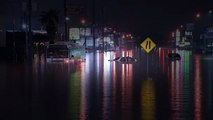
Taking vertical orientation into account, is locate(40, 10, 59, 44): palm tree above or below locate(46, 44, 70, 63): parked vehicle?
above

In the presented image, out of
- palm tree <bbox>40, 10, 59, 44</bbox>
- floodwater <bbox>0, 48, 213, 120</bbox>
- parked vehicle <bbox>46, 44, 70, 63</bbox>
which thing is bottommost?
floodwater <bbox>0, 48, 213, 120</bbox>

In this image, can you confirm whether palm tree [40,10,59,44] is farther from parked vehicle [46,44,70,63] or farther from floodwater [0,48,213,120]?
floodwater [0,48,213,120]

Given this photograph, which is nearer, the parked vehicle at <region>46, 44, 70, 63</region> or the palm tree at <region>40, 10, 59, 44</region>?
the parked vehicle at <region>46, 44, 70, 63</region>

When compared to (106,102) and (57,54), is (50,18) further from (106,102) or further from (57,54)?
(106,102)

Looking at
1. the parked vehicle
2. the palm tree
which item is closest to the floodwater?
the parked vehicle

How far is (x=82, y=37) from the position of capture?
165375 millimetres

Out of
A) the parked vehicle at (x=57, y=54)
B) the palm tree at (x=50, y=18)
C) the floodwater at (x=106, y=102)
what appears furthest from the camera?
the palm tree at (x=50, y=18)

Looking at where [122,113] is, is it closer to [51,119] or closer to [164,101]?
[51,119]

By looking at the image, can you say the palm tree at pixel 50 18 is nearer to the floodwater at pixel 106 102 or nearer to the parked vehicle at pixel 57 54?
the parked vehicle at pixel 57 54

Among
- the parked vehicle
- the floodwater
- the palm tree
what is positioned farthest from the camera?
the palm tree

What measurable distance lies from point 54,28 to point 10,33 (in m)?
36.4

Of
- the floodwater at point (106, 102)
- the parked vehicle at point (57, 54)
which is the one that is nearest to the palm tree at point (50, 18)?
the parked vehicle at point (57, 54)

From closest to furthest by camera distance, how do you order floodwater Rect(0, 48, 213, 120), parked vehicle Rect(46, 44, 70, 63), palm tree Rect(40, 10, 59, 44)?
floodwater Rect(0, 48, 213, 120) < parked vehicle Rect(46, 44, 70, 63) < palm tree Rect(40, 10, 59, 44)

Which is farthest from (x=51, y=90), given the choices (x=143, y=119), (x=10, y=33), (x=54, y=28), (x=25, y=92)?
(x=54, y=28)
